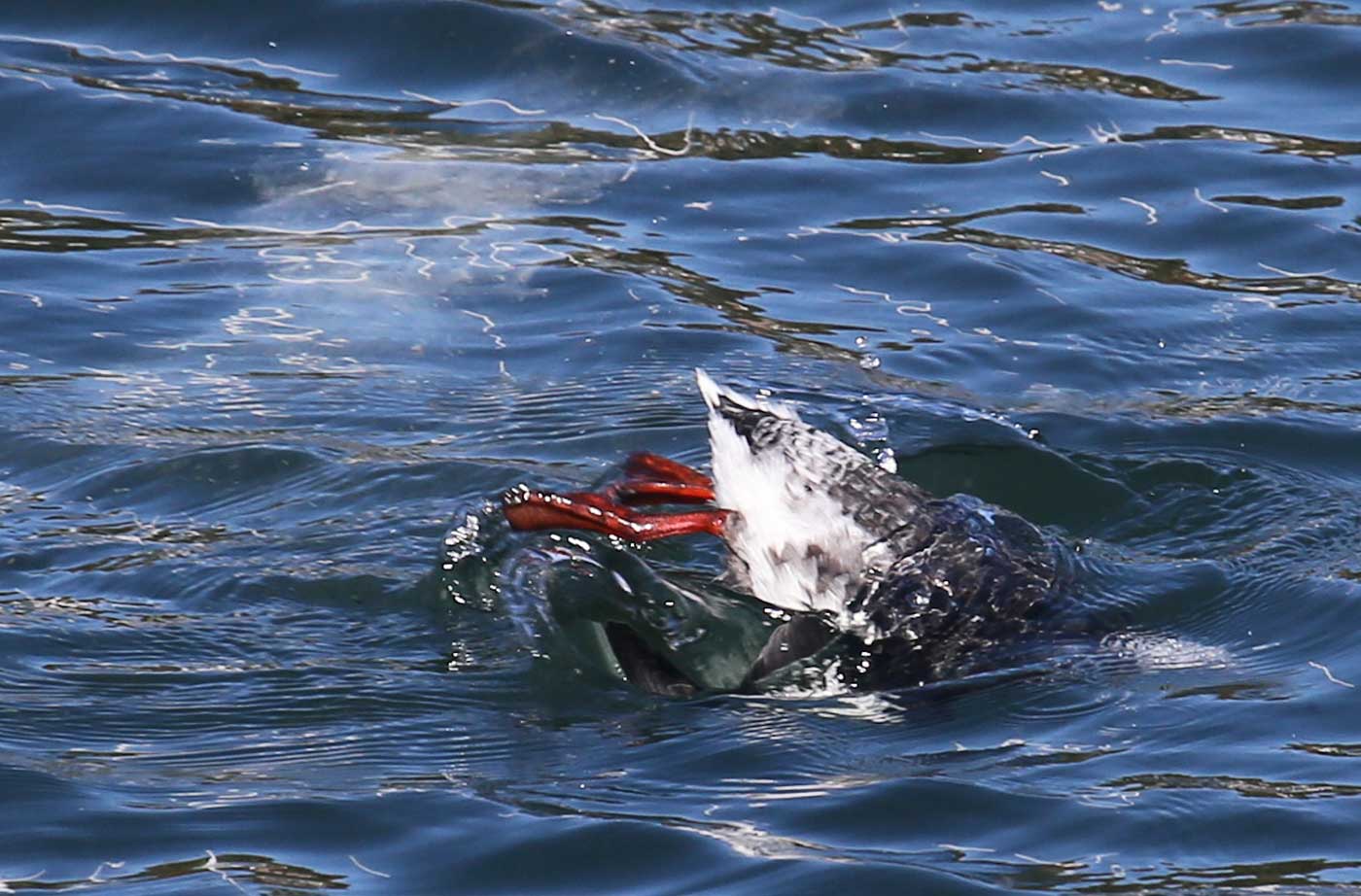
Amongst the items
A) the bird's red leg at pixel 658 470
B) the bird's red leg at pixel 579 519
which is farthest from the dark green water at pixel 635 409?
the bird's red leg at pixel 658 470

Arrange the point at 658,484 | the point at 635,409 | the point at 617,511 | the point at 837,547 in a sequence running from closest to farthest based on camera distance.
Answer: the point at 837,547, the point at 617,511, the point at 658,484, the point at 635,409

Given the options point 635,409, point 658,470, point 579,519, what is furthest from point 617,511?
point 635,409

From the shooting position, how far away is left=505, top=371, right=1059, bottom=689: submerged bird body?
4.91m

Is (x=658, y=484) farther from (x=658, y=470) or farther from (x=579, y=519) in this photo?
(x=579, y=519)

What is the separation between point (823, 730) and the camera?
460 centimetres

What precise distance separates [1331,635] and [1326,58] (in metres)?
5.18

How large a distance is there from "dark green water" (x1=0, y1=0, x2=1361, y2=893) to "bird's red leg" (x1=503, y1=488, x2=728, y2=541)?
0.12 m

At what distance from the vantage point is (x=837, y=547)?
4.94 metres

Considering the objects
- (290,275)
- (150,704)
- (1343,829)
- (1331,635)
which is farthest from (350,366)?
(1343,829)

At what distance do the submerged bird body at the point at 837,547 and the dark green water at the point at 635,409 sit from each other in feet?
0.40

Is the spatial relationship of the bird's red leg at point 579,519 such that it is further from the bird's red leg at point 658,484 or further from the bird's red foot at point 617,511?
the bird's red leg at point 658,484

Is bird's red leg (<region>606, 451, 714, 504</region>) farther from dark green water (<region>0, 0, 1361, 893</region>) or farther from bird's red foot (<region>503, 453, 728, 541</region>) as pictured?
dark green water (<region>0, 0, 1361, 893</region>)

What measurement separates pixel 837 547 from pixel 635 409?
1646mm

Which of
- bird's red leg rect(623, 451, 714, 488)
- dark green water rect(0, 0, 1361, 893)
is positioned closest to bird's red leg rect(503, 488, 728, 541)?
dark green water rect(0, 0, 1361, 893)
